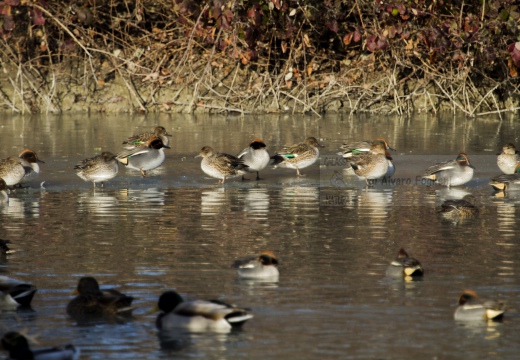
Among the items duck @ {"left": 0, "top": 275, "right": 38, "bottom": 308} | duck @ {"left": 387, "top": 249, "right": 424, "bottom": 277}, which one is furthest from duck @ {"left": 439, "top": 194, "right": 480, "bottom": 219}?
duck @ {"left": 0, "top": 275, "right": 38, "bottom": 308}

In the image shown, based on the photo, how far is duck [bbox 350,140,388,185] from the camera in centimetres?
1352

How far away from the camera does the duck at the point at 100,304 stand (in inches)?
293

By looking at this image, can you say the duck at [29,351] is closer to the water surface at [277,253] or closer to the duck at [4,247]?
the water surface at [277,253]

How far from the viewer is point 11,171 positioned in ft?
42.9

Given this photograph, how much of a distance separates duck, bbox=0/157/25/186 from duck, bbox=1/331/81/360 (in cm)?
699

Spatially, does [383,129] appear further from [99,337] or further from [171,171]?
[99,337]

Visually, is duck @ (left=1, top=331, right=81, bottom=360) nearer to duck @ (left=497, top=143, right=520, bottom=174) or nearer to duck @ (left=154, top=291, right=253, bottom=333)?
duck @ (left=154, top=291, right=253, bottom=333)

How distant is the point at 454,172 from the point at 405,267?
202 inches

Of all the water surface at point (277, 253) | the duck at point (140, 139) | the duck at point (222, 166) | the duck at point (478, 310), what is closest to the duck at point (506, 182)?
the water surface at point (277, 253)

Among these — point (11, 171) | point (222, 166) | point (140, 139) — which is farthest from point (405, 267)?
point (140, 139)

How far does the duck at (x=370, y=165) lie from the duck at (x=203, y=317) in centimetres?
660

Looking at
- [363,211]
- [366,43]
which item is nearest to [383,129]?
[366,43]

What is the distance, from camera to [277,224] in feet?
35.7

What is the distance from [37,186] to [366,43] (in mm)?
9806
